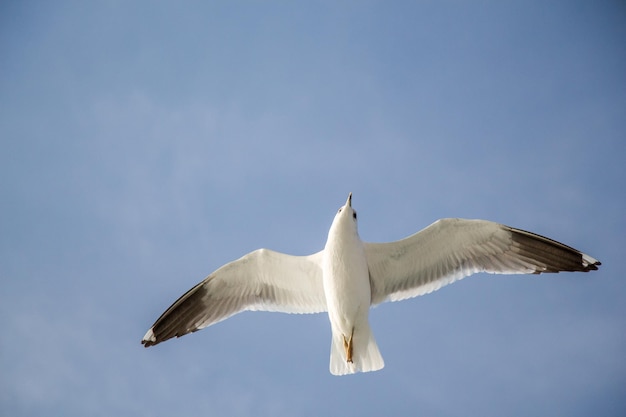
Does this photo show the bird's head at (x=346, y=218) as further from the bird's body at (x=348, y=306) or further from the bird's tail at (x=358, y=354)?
the bird's tail at (x=358, y=354)

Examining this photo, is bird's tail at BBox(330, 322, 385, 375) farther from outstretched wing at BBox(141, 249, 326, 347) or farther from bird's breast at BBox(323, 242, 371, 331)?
outstretched wing at BBox(141, 249, 326, 347)

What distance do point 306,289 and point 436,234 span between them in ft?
4.73

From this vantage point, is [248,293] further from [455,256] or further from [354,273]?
[455,256]

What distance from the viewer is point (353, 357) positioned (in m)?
6.33

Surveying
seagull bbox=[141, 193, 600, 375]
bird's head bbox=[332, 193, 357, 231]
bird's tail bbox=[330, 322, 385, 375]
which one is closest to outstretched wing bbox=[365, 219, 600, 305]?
seagull bbox=[141, 193, 600, 375]

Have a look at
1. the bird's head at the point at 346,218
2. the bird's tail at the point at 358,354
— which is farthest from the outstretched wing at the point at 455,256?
the bird's tail at the point at 358,354

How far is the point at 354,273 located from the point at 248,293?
4.07 feet

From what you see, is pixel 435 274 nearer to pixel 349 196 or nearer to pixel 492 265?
pixel 492 265

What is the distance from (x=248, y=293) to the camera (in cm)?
695

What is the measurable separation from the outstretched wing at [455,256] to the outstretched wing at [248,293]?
0.65 metres

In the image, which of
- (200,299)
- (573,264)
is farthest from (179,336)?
(573,264)

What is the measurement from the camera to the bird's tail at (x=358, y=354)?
628cm

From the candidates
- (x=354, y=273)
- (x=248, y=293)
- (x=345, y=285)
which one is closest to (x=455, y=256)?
(x=354, y=273)

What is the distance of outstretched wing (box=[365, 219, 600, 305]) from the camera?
6.54m
